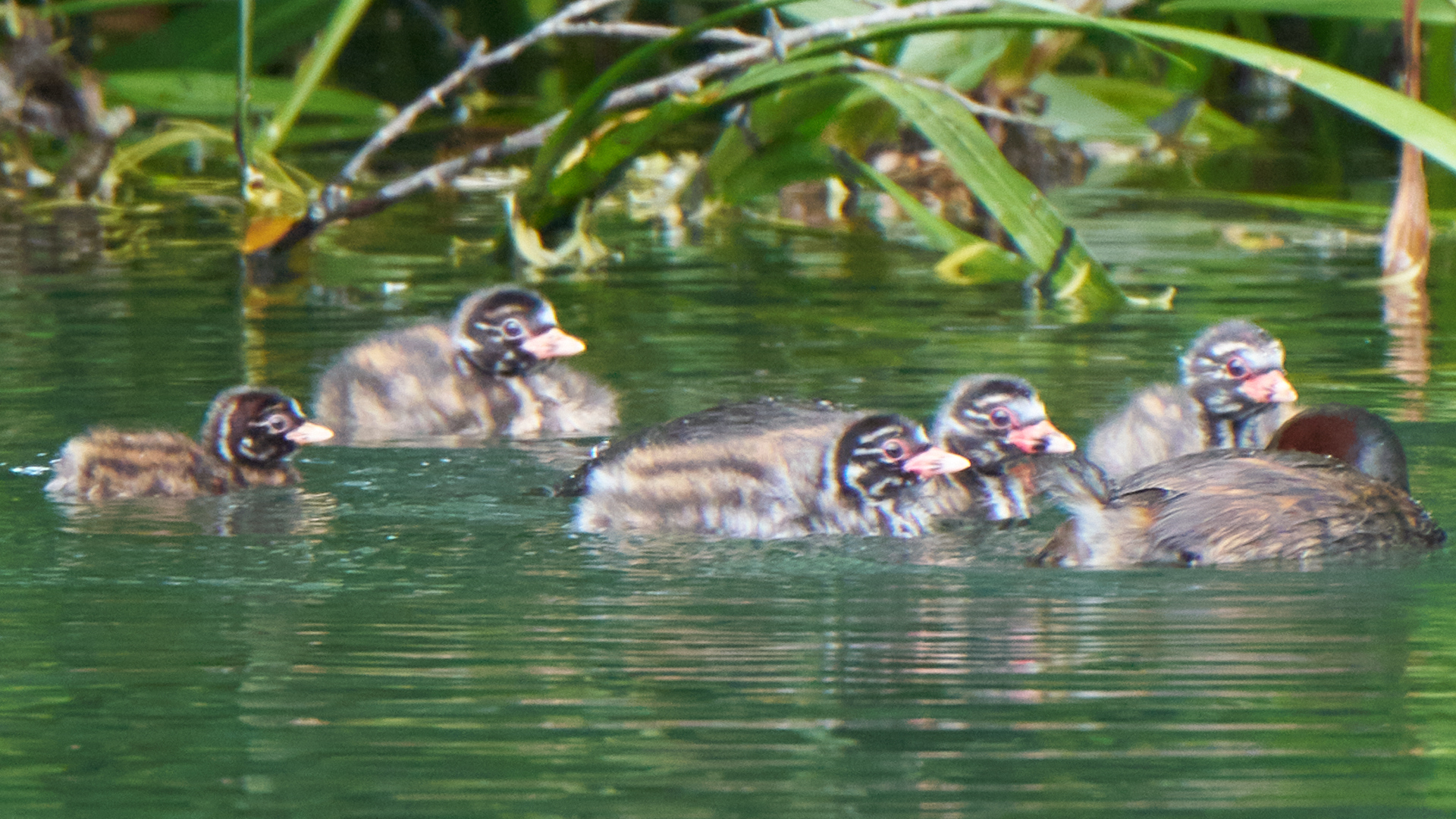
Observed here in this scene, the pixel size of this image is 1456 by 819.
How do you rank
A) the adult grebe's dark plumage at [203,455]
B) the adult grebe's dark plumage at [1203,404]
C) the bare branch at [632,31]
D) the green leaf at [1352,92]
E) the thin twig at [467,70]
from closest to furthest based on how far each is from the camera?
the adult grebe's dark plumage at [203,455]
the green leaf at [1352,92]
the adult grebe's dark plumage at [1203,404]
the bare branch at [632,31]
the thin twig at [467,70]

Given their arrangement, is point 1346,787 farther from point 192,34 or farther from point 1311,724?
point 192,34

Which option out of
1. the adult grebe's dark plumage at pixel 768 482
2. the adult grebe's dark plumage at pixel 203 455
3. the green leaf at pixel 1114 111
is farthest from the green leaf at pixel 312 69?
the green leaf at pixel 1114 111

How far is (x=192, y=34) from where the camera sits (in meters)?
10.9

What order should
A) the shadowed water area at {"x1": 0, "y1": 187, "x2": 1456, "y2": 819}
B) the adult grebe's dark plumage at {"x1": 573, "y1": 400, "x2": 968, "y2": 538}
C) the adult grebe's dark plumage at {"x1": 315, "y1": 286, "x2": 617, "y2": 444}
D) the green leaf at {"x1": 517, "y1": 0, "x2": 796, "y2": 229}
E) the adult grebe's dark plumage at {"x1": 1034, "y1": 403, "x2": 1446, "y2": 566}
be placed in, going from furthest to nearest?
the green leaf at {"x1": 517, "y1": 0, "x2": 796, "y2": 229} → the adult grebe's dark plumage at {"x1": 315, "y1": 286, "x2": 617, "y2": 444} → the adult grebe's dark plumage at {"x1": 573, "y1": 400, "x2": 968, "y2": 538} → the adult grebe's dark plumage at {"x1": 1034, "y1": 403, "x2": 1446, "y2": 566} → the shadowed water area at {"x1": 0, "y1": 187, "x2": 1456, "y2": 819}

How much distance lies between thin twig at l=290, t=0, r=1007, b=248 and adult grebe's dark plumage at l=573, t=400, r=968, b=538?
2.11 meters

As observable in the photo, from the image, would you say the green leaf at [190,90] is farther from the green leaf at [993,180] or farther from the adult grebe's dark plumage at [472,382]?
the green leaf at [993,180]

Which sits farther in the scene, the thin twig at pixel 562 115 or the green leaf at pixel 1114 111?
the green leaf at pixel 1114 111

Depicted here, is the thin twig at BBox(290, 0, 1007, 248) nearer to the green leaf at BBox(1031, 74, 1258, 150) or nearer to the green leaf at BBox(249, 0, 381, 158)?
the green leaf at BBox(249, 0, 381, 158)

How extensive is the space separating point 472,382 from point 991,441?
5.84 feet

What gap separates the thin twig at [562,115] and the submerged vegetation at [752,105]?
1 centimetres

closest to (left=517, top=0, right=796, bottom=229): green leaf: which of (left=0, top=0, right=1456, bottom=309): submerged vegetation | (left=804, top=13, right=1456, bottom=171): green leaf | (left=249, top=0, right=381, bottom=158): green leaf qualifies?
(left=0, top=0, right=1456, bottom=309): submerged vegetation

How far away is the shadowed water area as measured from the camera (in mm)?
2920

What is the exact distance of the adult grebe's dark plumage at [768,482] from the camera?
4793 mm

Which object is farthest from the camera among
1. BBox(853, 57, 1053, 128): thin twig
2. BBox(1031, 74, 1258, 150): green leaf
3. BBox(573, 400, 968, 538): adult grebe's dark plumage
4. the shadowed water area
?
BBox(1031, 74, 1258, 150): green leaf
